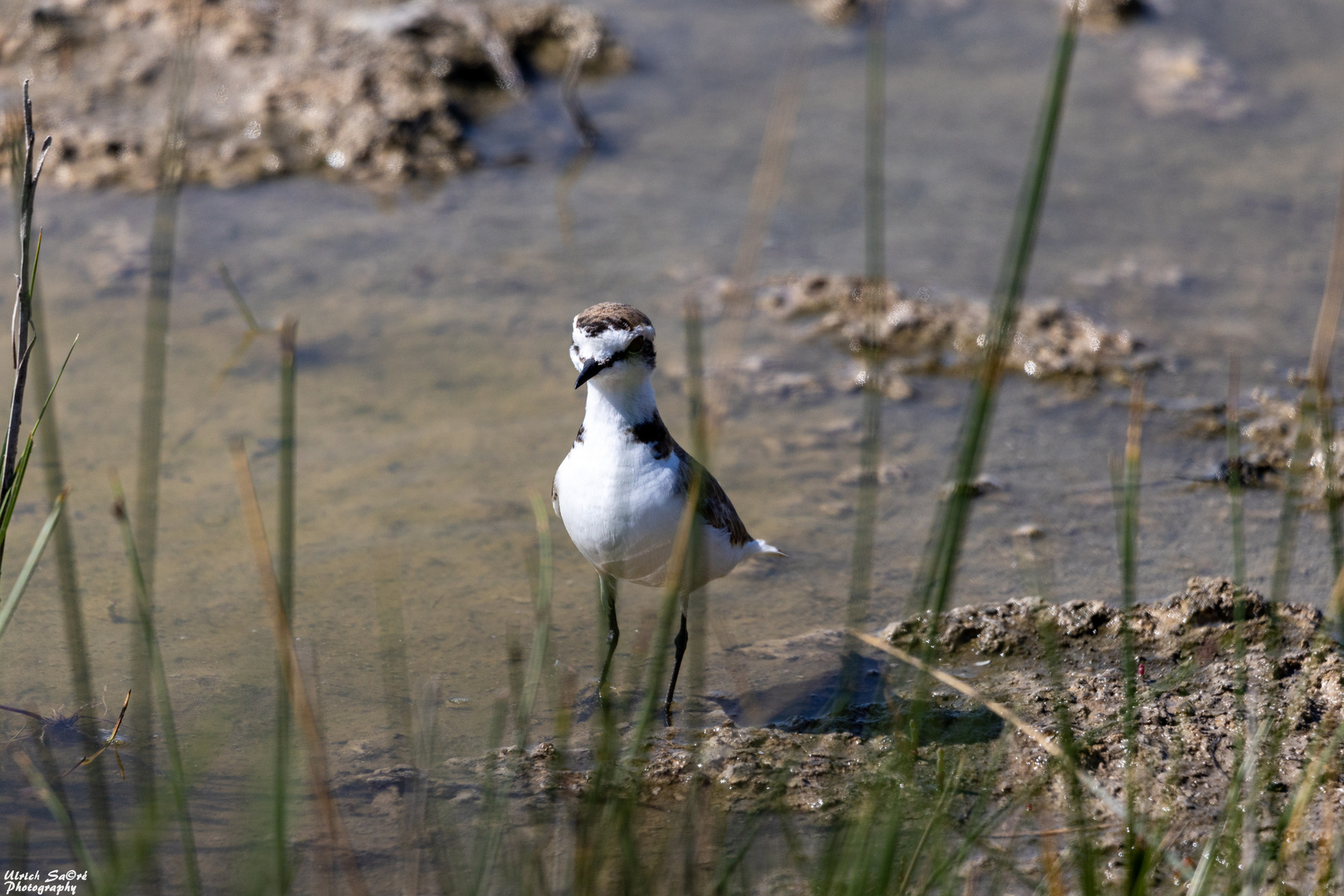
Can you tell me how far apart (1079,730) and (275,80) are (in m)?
6.35

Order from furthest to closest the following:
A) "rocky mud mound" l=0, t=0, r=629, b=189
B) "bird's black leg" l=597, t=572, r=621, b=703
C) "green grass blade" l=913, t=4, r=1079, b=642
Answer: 1. "rocky mud mound" l=0, t=0, r=629, b=189
2. "bird's black leg" l=597, t=572, r=621, b=703
3. "green grass blade" l=913, t=4, r=1079, b=642

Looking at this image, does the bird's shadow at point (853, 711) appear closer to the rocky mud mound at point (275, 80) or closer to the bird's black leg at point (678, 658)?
the bird's black leg at point (678, 658)

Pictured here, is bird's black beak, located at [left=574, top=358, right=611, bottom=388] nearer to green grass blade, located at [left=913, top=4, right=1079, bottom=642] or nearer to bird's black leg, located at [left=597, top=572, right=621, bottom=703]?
bird's black leg, located at [left=597, top=572, right=621, bottom=703]

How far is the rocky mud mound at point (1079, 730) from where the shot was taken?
3.54 meters

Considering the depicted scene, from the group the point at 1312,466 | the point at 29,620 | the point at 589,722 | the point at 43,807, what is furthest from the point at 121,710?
the point at 1312,466

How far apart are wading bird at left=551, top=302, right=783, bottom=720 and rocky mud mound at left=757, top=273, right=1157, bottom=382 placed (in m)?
2.50

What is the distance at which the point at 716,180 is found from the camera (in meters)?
7.68

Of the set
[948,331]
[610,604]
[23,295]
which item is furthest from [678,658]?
[948,331]

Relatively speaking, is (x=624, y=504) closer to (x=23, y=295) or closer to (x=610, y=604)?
(x=610, y=604)

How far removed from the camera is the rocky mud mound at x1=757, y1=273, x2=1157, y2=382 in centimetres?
624

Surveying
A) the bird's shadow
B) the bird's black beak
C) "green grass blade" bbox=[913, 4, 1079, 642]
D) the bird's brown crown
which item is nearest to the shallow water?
the bird's shadow

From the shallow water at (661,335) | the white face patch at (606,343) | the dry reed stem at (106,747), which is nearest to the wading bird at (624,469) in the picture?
the white face patch at (606,343)

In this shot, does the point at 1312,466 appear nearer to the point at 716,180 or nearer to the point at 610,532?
the point at 610,532

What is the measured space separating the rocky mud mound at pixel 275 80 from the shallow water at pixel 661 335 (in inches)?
11.3
